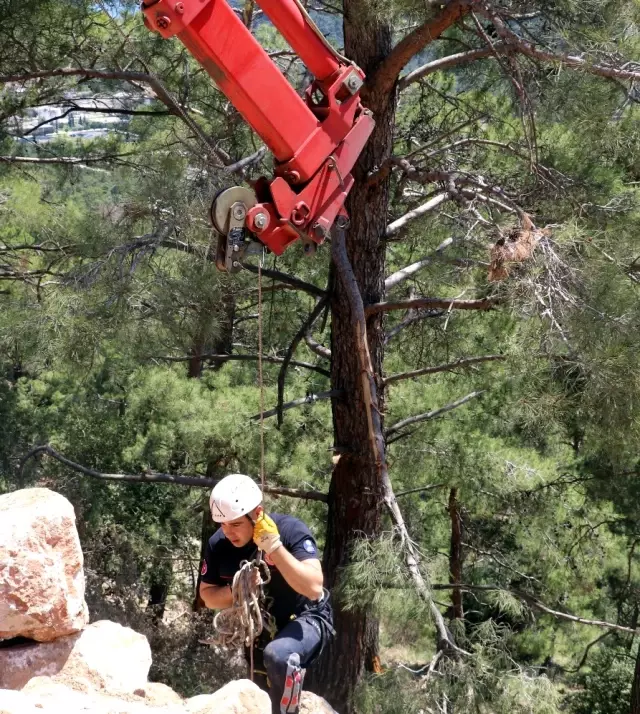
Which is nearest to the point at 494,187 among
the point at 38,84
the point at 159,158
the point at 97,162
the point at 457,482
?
the point at 159,158

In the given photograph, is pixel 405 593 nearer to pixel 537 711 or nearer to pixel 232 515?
pixel 537 711

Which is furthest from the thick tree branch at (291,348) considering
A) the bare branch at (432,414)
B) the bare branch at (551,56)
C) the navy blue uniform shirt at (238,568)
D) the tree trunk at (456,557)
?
the tree trunk at (456,557)

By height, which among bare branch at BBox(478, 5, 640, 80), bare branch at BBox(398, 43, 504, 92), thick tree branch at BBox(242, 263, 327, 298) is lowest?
thick tree branch at BBox(242, 263, 327, 298)

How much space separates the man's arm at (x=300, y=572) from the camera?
3.74 m

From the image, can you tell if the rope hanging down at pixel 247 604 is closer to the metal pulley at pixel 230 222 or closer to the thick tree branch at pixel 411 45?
the metal pulley at pixel 230 222

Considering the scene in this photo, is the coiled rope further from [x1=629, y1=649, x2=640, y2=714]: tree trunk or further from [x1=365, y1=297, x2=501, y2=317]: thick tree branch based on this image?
[x1=629, y1=649, x2=640, y2=714]: tree trunk

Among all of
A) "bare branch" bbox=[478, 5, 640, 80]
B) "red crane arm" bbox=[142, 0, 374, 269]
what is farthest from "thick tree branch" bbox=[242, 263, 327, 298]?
"red crane arm" bbox=[142, 0, 374, 269]

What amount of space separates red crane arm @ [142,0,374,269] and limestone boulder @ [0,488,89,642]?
164 centimetres

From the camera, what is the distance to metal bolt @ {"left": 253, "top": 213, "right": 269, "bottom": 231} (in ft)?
12.8

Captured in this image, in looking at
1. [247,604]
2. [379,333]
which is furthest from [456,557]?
[247,604]

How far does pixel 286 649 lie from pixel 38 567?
1222mm

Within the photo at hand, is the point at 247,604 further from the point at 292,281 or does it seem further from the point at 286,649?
the point at 292,281

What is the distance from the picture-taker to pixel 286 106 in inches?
160

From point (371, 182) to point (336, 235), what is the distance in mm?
460
